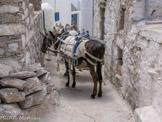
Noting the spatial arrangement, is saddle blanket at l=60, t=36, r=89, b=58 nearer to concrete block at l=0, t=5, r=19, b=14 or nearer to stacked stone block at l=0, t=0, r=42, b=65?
stacked stone block at l=0, t=0, r=42, b=65

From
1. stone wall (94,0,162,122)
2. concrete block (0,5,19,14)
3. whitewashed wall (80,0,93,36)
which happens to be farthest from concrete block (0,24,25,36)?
whitewashed wall (80,0,93,36)

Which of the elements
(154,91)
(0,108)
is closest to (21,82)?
(0,108)

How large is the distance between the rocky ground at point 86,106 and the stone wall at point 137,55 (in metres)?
0.26

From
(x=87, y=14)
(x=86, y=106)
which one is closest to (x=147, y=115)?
(x=86, y=106)

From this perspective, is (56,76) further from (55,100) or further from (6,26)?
(6,26)

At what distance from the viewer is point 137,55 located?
14.5ft

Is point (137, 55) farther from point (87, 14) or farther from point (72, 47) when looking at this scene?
point (87, 14)

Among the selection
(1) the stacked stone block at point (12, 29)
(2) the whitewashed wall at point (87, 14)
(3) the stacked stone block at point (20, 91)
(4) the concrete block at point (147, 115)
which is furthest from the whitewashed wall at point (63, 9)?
(4) the concrete block at point (147, 115)

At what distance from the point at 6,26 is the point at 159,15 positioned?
3.02 metres

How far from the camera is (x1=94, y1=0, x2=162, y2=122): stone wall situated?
3.32 metres

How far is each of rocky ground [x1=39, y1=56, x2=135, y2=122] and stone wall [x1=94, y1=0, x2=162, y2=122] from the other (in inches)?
10.1

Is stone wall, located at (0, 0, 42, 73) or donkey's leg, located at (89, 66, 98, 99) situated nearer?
stone wall, located at (0, 0, 42, 73)

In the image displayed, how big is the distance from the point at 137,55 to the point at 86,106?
69.0 inches

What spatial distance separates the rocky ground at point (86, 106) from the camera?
417 cm
